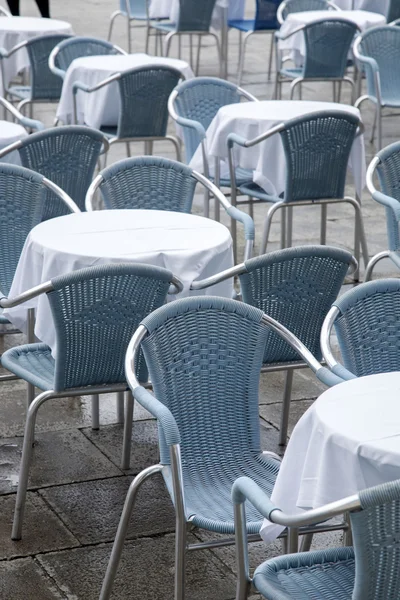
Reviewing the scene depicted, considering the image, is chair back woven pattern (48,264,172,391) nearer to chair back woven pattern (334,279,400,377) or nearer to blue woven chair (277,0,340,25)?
chair back woven pattern (334,279,400,377)

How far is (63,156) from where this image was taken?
18.3 ft

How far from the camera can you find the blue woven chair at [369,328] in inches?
140

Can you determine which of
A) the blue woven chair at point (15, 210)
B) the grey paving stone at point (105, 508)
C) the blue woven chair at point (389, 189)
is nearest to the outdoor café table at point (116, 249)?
the blue woven chair at point (15, 210)

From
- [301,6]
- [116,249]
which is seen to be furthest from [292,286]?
[301,6]

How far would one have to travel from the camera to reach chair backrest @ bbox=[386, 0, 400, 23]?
10.9 m

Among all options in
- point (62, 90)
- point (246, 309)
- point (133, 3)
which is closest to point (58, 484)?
point (246, 309)

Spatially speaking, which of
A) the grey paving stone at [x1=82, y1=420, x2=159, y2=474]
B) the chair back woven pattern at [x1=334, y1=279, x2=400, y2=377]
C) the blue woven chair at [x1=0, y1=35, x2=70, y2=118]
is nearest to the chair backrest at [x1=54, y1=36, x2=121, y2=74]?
Answer: the blue woven chair at [x1=0, y1=35, x2=70, y2=118]

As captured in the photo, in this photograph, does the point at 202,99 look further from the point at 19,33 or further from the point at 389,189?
the point at 19,33

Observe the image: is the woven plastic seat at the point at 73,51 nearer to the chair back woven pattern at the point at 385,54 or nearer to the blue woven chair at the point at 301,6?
the chair back woven pattern at the point at 385,54

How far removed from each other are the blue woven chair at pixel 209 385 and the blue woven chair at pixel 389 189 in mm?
1840

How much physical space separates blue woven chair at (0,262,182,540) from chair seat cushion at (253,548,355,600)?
1.19m

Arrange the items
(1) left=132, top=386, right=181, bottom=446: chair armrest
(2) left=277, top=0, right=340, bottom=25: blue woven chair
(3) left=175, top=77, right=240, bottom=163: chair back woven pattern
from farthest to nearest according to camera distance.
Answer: (2) left=277, top=0, right=340, bottom=25: blue woven chair, (3) left=175, top=77, right=240, bottom=163: chair back woven pattern, (1) left=132, top=386, right=181, bottom=446: chair armrest

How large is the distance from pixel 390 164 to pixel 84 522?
7.87 feet

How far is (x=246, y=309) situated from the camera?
11.3 feet
